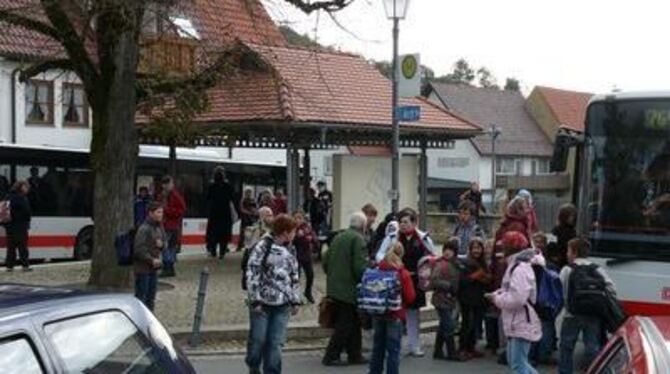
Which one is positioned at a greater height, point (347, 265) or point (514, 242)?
point (514, 242)

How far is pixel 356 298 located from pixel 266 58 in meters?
7.44

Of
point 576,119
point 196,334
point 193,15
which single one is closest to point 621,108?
point 196,334

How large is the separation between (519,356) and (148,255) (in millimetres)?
5251

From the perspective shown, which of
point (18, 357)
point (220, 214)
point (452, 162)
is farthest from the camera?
point (452, 162)

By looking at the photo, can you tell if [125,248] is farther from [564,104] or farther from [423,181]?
[564,104]

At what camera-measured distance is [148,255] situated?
12781 millimetres

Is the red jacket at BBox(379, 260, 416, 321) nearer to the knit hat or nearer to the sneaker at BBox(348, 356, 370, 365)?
the knit hat

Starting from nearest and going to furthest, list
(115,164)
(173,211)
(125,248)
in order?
(125,248) → (115,164) → (173,211)

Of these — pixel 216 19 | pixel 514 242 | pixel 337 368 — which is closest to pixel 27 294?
pixel 514 242

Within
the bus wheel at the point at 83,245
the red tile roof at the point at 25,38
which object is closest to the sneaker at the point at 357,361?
the red tile roof at the point at 25,38

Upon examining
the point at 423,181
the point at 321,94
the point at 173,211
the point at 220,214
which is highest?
the point at 321,94

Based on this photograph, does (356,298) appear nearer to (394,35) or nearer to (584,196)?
(584,196)

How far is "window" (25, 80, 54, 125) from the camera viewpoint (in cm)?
3606

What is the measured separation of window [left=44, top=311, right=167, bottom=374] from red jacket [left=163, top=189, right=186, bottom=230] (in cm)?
1422
